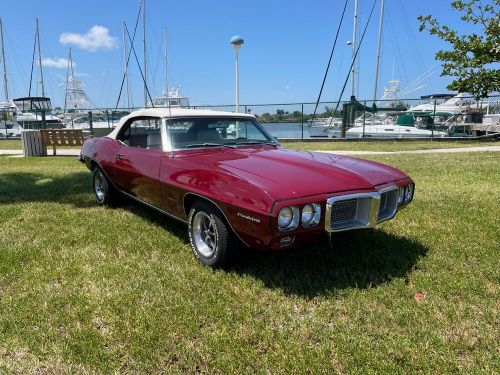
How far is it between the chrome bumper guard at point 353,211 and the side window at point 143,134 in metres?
2.12

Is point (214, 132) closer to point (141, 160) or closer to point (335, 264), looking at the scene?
point (141, 160)

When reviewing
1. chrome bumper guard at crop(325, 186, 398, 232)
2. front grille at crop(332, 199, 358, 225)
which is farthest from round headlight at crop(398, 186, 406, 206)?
front grille at crop(332, 199, 358, 225)

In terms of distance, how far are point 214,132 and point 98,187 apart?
94.9 inches

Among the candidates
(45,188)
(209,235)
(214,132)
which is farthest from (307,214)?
(45,188)

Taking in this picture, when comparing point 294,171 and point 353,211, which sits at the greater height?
point 294,171

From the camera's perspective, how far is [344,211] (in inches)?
128

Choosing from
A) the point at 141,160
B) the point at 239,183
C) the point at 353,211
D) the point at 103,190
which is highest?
the point at 141,160

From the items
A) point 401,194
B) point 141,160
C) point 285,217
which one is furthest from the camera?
point 141,160

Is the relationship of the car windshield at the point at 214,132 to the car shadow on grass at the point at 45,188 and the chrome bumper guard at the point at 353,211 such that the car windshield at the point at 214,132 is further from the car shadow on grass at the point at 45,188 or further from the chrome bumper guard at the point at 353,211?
the car shadow on grass at the point at 45,188

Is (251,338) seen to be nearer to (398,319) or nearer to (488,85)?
(398,319)

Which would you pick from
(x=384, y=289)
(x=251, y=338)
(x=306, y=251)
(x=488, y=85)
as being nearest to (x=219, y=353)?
(x=251, y=338)

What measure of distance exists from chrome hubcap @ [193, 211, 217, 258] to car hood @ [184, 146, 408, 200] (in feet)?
1.57

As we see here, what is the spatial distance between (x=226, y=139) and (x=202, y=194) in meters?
1.35

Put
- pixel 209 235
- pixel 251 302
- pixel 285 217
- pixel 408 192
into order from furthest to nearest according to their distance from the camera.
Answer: pixel 408 192
pixel 209 235
pixel 251 302
pixel 285 217
